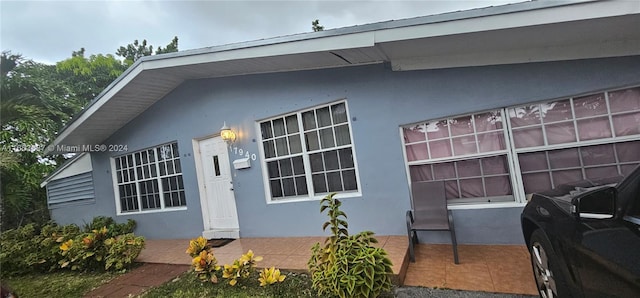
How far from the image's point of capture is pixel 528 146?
392 centimetres

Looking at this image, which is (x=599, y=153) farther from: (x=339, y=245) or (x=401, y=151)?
(x=339, y=245)

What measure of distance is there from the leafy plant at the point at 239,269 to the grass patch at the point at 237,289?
5.0 inches

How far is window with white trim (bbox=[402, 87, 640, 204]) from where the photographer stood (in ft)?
11.4

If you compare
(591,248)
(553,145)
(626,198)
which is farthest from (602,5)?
(591,248)

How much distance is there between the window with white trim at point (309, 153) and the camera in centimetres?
495

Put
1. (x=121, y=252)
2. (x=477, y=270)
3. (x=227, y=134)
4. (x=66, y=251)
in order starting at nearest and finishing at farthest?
(x=477, y=270) → (x=121, y=252) → (x=66, y=251) → (x=227, y=134)

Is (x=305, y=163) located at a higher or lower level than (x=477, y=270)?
higher

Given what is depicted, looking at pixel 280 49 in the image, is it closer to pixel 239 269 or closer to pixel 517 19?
pixel 517 19

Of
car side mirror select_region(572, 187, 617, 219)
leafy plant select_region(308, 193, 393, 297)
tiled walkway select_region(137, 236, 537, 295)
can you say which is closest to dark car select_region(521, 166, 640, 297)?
car side mirror select_region(572, 187, 617, 219)

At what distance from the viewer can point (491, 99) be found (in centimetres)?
394

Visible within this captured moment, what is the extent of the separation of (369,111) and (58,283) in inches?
221

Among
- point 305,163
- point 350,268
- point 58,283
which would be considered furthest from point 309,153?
point 58,283

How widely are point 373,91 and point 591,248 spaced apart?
10.7 ft

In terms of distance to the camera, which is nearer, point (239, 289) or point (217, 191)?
point (239, 289)
